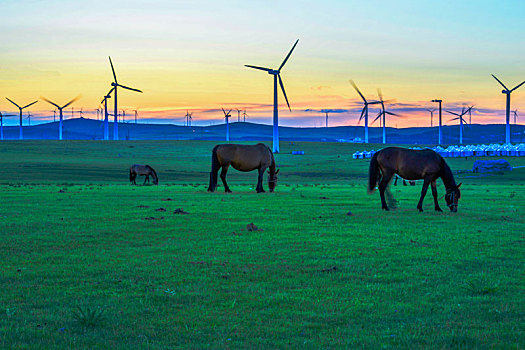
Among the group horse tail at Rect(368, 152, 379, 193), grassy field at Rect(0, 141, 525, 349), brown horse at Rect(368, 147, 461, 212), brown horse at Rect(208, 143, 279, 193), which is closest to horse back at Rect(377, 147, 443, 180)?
brown horse at Rect(368, 147, 461, 212)

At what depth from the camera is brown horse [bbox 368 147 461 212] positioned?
2466 cm

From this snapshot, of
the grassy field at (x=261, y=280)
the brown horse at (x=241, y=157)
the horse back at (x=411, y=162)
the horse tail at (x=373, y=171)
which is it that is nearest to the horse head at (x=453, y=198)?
the grassy field at (x=261, y=280)

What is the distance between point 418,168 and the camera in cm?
2491

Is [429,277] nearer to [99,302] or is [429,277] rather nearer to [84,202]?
[99,302]

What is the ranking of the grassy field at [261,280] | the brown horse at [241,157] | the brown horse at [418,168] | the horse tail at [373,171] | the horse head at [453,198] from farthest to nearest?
the brown horse at [241,157], the horse tail at [373,171], the brown horse at [418,168], the horse head at [453,198], the grassy field at [261,280]

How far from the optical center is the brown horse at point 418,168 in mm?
24656

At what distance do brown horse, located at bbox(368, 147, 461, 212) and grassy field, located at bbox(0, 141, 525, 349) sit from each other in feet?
4.29

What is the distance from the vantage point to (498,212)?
24.8m

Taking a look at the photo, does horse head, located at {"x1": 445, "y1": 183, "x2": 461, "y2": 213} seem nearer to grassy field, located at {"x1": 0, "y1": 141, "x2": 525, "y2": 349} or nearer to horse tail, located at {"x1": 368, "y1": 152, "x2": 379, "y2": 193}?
grassy field, located at {"x1": 0, "y1": 141, "x2": 525, "y2": 349}

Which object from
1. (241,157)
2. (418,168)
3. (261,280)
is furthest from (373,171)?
(261,280)

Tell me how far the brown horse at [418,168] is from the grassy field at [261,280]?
131 centimetres

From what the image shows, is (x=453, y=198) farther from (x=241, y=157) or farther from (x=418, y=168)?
(x=241, y=157)

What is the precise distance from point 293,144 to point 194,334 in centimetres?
19101

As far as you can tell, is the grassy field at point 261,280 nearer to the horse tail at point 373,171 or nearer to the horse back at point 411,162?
the horse back at point 411,162
